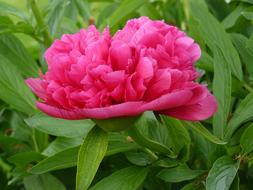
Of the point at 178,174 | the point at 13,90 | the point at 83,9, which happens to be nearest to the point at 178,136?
the point at 178,174

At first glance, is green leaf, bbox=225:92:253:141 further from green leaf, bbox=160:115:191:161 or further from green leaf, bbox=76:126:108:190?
green leaf, bbox=76:126:108:190

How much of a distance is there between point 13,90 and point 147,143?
261mm

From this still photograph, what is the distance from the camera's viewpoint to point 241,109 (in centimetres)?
65

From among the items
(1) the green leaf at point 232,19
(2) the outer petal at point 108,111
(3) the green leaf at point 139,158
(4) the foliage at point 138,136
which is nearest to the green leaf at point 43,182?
(4) the foliage at point 138,136

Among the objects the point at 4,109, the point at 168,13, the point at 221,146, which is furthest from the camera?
the point at 168,13

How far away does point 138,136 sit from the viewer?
602 mm

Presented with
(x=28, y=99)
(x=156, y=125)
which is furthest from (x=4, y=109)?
(x=156, y=125)

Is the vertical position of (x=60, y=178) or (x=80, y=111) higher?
(x=80, y=111)

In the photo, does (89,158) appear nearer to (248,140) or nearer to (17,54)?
(248,140)

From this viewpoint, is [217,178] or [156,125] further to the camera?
[156,125]

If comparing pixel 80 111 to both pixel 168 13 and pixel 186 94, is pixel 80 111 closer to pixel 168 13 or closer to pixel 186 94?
pixel 186 94

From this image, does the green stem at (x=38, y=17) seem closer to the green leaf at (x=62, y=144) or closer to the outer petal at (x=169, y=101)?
the green leaf at (x=62, y=144)

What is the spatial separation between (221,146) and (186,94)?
13cm

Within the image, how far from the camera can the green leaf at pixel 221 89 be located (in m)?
0.66
